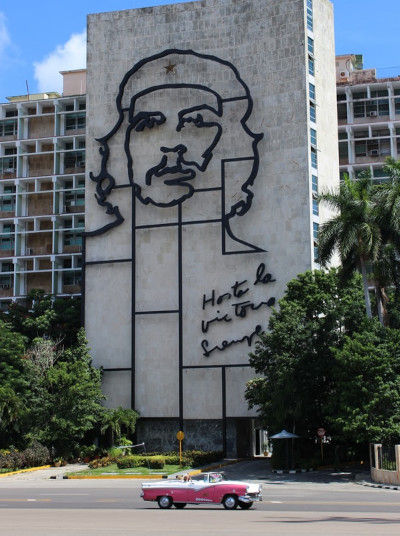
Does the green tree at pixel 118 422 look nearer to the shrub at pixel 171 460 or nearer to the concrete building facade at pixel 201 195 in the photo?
the concrete building facade at pixel 201 195

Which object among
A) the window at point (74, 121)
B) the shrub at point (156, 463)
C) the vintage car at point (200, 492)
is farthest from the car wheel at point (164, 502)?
the window at point (74, 121)

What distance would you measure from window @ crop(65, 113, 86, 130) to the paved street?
54853mm

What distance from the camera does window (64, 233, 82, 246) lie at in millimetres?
93312

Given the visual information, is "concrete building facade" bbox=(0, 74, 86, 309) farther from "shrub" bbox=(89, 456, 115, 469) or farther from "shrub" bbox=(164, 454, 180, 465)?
"shrub" bbox=(164, 454, 180, 465)

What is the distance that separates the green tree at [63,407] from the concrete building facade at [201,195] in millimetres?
5481

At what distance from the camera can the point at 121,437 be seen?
218 ft

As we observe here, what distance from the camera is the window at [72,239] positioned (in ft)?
306

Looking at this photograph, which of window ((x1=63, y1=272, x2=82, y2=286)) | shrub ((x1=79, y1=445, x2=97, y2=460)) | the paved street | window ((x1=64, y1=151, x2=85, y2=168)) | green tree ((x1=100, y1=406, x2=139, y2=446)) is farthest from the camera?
window ((x1=64, y1=151, x2=85, y2=168))

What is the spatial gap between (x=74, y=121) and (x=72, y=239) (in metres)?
12.9

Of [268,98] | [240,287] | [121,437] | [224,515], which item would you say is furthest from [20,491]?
[268,98]

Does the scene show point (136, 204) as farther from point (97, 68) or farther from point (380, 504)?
point (380, 504)

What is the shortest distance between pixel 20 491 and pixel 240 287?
2737cm

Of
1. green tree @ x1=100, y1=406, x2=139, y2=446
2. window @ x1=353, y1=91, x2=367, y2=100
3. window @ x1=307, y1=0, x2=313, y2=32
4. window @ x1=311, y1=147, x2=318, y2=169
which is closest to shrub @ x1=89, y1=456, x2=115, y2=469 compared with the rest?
green tree @ x1=100, y1=406, x2=139, y2=446

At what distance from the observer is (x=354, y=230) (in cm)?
5466
